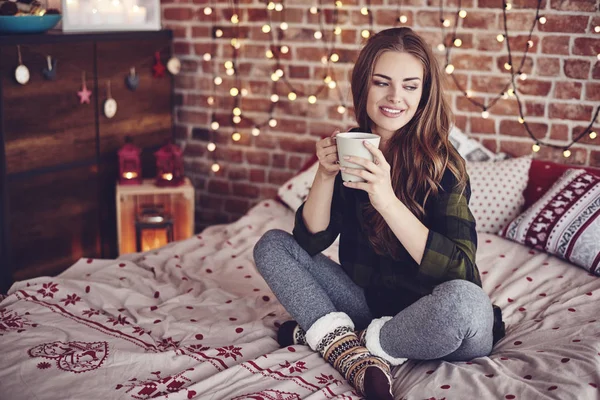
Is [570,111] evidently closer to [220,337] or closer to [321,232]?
[321,232]

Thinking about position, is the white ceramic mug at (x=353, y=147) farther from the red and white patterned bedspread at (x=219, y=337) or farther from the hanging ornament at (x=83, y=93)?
the hanging ornament at (x=83, y=93)

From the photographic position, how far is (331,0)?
3.01 meters

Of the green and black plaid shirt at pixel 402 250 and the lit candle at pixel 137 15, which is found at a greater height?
the lit candle at pixel 137 15

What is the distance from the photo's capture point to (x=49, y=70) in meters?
2.72

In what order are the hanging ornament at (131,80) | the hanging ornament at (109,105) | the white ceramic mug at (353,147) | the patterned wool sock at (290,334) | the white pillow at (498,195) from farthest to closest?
1. the hanging ornament at (131,80)
2. the hanging ornament at (109,105)
3. the white pillow at (498,195)
4. the patterned wool sock at (290,334)
5. the white ceramic mug at (353,147)

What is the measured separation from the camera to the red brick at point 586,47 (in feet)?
8.43

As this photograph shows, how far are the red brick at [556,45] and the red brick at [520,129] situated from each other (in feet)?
0.92

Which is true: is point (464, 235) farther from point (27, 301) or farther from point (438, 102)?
point (27, 301)

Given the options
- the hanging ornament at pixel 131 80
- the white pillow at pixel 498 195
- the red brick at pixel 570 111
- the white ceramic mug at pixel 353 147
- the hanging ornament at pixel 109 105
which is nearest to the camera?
the white ceramic mug at pixel 353 147

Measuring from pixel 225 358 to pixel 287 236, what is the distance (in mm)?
350

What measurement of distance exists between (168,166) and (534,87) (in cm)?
157

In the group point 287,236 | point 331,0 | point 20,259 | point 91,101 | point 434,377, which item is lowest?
point 20,259

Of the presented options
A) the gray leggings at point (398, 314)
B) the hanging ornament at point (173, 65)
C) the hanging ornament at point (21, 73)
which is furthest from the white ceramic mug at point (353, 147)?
the hanging ornament at point (173, 65)

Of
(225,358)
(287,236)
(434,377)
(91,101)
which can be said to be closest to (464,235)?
(434,377)
